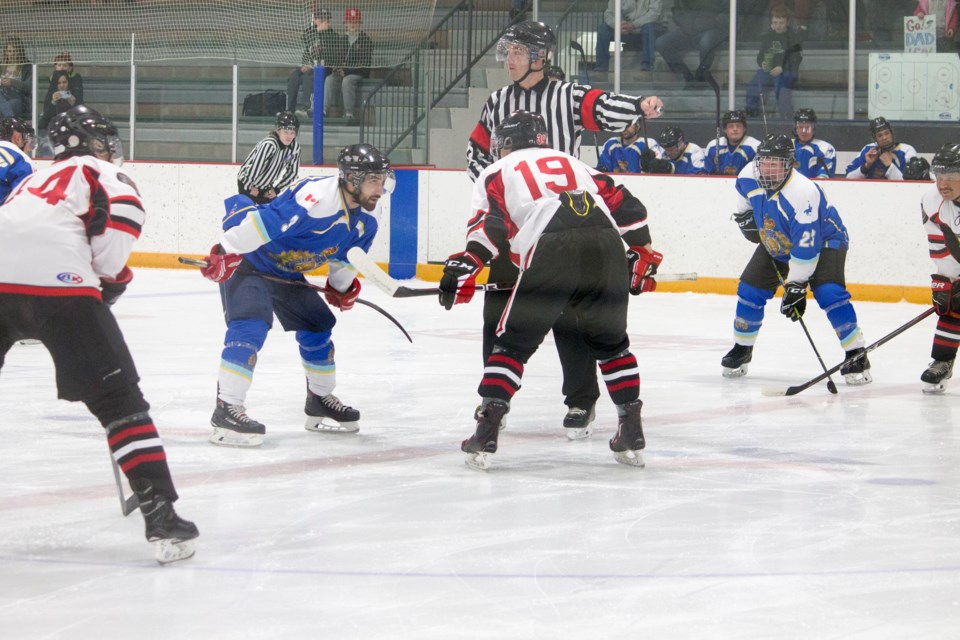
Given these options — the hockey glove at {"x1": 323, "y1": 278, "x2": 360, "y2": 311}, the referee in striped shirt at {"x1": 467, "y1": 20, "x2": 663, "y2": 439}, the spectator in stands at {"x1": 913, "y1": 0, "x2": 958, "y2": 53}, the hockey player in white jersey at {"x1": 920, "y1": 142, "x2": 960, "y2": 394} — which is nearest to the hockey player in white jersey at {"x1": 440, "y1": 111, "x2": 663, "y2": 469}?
the referee in striped shirt at {"x1": 467, "y1": 20, "x2": 663, "y2": 439}

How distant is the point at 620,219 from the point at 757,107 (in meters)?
5.74

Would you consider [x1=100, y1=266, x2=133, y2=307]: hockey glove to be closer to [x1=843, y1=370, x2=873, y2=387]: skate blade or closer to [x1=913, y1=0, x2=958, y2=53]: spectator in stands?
[x1=843, y1=370, x2=873, y2=387]: skate blade

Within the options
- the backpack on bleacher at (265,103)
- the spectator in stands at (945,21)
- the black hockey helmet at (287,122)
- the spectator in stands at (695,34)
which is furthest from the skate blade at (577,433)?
the backpack on bleacher at (265,103)

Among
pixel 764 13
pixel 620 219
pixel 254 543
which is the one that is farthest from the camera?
pixel 764 13

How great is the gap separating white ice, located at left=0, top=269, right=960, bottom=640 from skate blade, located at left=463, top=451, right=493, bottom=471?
0.02 m

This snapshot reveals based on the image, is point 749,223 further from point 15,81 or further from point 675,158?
point 15,81

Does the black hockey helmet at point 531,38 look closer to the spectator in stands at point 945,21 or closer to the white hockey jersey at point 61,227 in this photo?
the white hockey jersey at point 61,227

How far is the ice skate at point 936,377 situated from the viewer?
509cm

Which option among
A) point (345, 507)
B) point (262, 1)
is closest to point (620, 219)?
point (345, 507)

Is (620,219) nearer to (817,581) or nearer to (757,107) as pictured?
(817,581)

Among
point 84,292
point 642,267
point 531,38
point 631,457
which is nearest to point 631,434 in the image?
point 631,457

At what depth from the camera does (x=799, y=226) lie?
5.20 m

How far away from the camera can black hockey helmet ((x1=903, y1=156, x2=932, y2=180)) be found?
8047mm

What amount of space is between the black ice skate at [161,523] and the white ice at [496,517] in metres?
0.04
